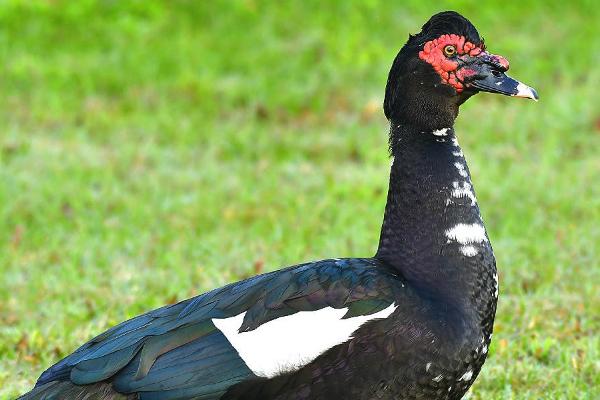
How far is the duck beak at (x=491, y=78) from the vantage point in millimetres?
3725

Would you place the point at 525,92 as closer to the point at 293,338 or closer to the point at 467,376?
the point at 467,376

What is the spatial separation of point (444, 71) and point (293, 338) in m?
1.08

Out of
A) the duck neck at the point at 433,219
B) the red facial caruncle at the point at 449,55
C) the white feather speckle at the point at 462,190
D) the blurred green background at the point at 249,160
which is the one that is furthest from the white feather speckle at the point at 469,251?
the blurred green background at the point at 249,160

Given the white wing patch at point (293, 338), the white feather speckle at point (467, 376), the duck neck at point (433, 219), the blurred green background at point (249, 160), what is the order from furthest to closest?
the blurred green background at point (249, 160) → the duck neck at point (433, 219) → the white feather speckle at point (467, 376) → the white wing patch at point (293, 338)

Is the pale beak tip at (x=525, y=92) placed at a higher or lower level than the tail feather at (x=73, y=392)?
higher

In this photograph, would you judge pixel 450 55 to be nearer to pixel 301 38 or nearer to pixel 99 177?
pixel 99 177

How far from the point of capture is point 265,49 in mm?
10023

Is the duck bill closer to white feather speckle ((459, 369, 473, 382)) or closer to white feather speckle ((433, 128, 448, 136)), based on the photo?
white feather speckle ((433, 128, 448, 136))

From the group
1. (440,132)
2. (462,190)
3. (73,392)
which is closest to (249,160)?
(440,132)

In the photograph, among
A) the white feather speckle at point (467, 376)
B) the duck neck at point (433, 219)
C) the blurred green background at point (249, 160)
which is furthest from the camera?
the blurred green background at point (249, 160)

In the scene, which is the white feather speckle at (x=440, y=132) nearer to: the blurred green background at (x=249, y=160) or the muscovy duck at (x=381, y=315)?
the muscovy duck at (x=381, y=315)

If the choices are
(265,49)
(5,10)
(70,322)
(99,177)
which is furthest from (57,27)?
(70,322)

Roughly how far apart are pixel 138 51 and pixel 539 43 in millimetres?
3714

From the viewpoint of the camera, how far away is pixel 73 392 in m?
3.42
